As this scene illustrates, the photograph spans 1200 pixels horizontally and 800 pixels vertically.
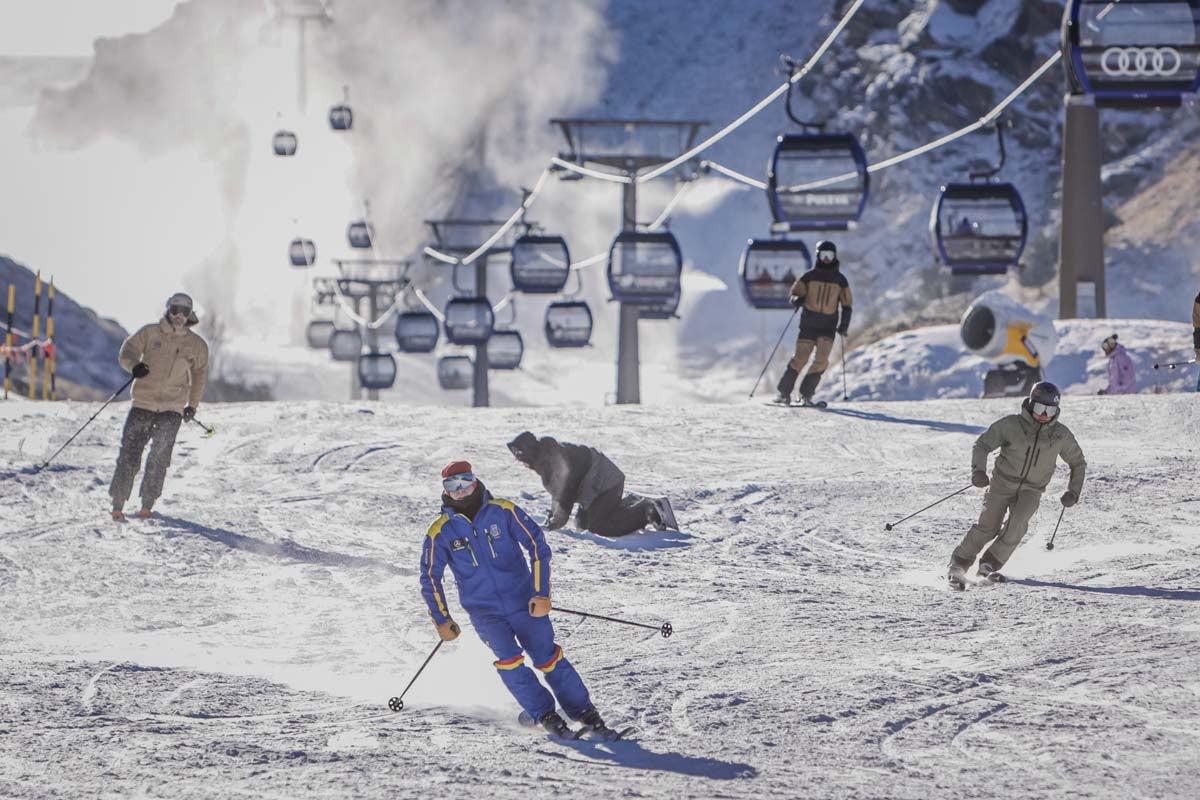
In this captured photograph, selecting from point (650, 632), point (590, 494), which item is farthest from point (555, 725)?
point (590, 494)

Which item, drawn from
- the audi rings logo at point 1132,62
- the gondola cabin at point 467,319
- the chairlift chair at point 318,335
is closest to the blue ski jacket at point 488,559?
the audi rings logo at point 1132,62

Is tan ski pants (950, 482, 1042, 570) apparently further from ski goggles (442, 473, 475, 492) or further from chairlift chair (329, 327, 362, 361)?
chairlift chair (329, 327, 362, 361)

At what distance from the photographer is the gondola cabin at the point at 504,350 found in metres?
44.0

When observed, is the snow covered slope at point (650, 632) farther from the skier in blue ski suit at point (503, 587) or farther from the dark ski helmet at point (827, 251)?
the dark ski helmet at point (827, 251)

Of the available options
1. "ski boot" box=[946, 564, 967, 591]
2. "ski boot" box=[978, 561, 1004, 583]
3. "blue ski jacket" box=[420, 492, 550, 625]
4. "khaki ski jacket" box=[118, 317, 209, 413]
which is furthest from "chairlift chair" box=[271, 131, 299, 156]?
"blue ski jacket" box=[420, 492, 550, 625]

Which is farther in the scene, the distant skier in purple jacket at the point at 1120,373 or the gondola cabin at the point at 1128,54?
the distant skier in purple jacket at the point at 1120,373

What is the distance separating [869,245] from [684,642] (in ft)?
210

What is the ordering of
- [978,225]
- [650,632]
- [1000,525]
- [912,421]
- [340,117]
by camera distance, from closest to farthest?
[650,632]
[1000,525]
[912,421]
[978,225]
[340,117]

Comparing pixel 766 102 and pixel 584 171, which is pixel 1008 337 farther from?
pixel 584 171

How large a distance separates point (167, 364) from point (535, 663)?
628 centimetres

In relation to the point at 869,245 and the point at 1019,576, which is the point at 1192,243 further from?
the point at 1019,576

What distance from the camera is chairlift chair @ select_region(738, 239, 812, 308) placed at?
28484 millimetres

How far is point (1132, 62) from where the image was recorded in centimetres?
1753

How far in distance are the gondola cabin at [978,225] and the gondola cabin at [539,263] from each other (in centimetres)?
1365
